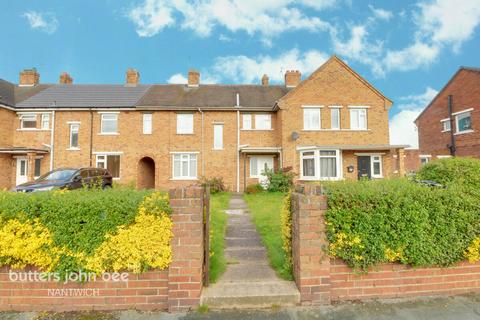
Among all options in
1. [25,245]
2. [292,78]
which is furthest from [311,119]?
[25,245]

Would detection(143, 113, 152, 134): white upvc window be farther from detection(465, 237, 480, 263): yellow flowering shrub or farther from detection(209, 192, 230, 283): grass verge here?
detection(465, 237, 480, 263): yellow flowering shrub

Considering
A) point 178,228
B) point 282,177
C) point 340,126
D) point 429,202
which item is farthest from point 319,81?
point 178,228

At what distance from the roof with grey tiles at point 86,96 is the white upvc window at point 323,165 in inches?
541

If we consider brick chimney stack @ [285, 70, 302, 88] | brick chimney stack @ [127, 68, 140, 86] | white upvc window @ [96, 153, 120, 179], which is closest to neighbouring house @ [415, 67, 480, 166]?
brick chimney stack @ [285, 70, 302, 88]

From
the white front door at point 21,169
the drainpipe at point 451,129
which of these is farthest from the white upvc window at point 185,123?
the drainpipe at point 451,129

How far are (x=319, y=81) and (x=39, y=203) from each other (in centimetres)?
1764

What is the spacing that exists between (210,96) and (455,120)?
2181cm

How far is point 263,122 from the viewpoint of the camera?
732 inches

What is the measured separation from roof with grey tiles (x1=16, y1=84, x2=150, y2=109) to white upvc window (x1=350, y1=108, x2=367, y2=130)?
16.3 m

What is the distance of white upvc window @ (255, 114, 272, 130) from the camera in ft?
60.8

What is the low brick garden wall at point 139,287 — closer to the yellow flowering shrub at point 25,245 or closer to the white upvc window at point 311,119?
the yellow flowering shrub at point 25,245

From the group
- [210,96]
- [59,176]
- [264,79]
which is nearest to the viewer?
[59,176]

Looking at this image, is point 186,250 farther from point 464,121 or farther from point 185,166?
point 464,121

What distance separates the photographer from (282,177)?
16156mm
